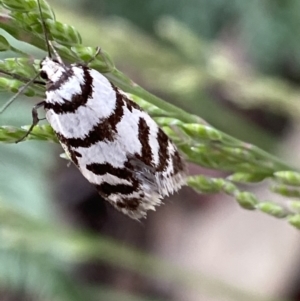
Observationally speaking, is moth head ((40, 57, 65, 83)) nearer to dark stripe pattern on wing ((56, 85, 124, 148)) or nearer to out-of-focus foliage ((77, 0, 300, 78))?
dark stripe pattern on wing ((56, 85, 124, 148))

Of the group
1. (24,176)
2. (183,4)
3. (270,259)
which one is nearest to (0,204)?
(24,176)

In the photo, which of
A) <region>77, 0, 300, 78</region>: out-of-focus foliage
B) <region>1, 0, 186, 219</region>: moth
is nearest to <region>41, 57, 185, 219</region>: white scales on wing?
<region>1, 0, 186, 219</region>: moth

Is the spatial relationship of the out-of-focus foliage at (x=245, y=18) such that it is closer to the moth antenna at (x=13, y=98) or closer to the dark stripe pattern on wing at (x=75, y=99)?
the dark stripe pattern on wing at (x=75, y=99)

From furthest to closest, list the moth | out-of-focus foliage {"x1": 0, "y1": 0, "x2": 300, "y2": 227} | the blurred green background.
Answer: the blurred green background, the moth, out-of-focus foliage {"x1": 0, "y1": 0, "x2": 300, "y2": 227}

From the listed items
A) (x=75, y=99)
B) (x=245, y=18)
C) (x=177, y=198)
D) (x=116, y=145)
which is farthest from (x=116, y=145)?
(x=177, y=198)

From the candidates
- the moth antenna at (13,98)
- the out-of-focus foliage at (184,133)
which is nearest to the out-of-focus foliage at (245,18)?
the out-of-focus foliage at (184,133)

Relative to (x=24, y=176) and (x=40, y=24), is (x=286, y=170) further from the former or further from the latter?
(x=24, y=176)

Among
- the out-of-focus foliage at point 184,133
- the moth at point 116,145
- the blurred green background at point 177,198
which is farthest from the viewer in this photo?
the blurred green background at point 177,198

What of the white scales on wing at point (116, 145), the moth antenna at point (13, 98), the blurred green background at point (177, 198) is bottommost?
the blurred green background at point (177, 198)
